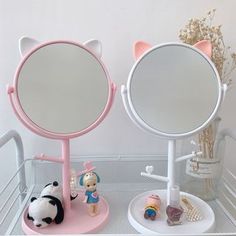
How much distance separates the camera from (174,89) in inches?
28.6

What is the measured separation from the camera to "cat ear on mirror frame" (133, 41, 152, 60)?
738 mm

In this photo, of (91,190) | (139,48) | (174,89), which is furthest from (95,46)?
(91,190)

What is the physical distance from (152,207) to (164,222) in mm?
41

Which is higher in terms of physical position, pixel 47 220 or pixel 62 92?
pixel 62 92

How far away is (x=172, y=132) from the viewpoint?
28.7 inches

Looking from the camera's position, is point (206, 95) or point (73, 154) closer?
point (206, 95)

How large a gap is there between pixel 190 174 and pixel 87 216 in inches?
11.6

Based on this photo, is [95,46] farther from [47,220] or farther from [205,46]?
[47,220]

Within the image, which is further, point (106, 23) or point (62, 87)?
point (106, 23)

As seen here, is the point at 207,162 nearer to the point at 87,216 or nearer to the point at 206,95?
the point at 206,95

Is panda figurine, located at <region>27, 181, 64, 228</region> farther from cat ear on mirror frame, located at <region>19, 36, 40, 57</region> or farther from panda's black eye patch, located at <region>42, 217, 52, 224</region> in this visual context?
cat ear on mirror frame, located at <region>19, 36, 40, 57</region>

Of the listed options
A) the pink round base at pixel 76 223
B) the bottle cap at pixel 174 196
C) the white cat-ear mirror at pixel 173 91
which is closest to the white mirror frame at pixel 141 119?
the white cat-ear mirror at pixel 173 91

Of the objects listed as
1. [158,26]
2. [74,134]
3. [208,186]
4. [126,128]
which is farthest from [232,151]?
[74,134]

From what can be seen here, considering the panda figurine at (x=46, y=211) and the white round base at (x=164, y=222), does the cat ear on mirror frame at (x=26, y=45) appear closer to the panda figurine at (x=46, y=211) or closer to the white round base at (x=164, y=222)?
the panda figurine at (x=46, y=211)
